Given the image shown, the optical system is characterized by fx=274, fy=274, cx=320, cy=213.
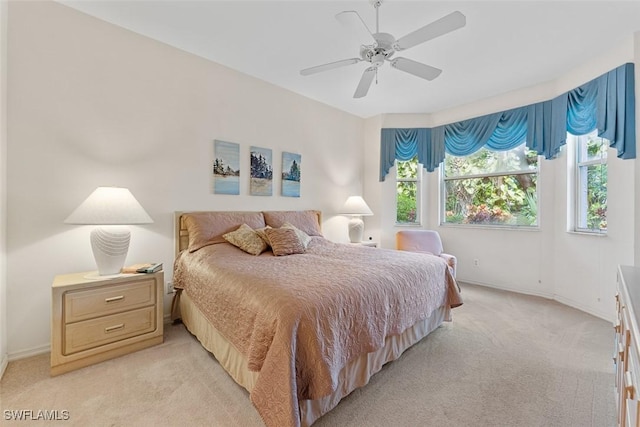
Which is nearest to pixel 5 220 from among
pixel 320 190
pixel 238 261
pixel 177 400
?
pixel 238 261

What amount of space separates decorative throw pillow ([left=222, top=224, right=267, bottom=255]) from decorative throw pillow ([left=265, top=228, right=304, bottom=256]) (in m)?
0.11

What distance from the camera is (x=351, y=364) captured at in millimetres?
1668

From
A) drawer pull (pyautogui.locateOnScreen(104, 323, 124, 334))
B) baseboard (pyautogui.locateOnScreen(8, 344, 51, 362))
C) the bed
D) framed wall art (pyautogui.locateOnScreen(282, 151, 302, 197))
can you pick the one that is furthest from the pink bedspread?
framed wall art (pyautogui.locateOnScreen(282, 151, 302, 197))

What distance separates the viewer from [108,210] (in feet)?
6.86

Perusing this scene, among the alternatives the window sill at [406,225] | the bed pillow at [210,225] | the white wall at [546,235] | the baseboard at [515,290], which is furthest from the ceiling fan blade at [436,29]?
the baseboard at [515,290]

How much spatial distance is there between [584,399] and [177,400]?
2.48 metres

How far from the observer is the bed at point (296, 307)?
1.33 meters

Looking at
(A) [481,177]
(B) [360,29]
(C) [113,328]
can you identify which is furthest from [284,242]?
(A) [481,177]

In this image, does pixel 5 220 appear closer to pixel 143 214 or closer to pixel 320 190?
pixel 143 214

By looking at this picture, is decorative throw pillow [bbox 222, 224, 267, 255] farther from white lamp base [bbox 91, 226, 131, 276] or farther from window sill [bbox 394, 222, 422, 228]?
window sill [bbox 394, 222, 422, 228]

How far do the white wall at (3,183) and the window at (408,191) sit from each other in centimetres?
464

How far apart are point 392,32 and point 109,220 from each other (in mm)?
2860

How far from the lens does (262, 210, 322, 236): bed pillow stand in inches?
133

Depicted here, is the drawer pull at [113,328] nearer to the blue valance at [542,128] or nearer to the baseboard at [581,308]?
the blue valance at [542,128]
